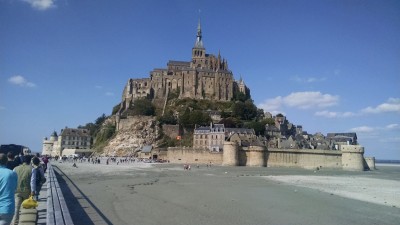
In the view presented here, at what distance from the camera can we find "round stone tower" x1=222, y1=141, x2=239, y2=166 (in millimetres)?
58750

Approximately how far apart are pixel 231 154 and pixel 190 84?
36.7 metres

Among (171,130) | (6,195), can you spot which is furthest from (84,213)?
(171,130)

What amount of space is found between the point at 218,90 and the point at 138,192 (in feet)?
236

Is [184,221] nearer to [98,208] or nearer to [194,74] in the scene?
[98,208]

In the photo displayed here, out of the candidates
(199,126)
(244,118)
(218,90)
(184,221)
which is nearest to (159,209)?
(184,221)

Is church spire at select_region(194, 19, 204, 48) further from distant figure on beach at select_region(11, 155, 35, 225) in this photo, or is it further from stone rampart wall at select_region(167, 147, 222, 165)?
distant figure on beach at select_region(11, 155, 35, 225)

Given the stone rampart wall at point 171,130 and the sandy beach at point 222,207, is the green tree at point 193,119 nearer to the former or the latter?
the stone rampart wall at point 171,130

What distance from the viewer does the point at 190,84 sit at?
91.4 m

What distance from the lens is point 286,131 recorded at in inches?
3268

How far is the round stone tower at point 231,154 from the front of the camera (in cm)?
5875

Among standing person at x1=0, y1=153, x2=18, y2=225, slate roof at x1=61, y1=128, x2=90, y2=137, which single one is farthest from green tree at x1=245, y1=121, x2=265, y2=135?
standing person at x1=0, y1=153, x2=18, y2=225

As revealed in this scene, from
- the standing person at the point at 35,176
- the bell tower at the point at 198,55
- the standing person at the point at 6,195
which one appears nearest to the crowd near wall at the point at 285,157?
the bell tower at the point at 198,55

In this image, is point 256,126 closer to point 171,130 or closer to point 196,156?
point 171,130

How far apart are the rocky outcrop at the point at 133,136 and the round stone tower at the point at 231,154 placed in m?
20.5
